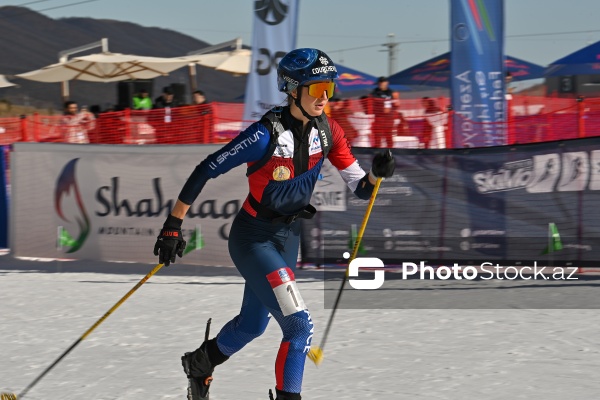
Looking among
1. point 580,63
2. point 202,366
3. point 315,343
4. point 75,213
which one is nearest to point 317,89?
point 202,366

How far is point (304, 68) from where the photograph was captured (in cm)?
504

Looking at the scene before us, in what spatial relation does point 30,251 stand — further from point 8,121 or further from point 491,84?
point 491,84

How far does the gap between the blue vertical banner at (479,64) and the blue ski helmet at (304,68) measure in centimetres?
714

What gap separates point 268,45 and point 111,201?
109 inches

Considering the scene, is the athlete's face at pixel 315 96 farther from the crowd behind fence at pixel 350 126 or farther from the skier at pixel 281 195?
the crowd behind fence at pixel 350 126

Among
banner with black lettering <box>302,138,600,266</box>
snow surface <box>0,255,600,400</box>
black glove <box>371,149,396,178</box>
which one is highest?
black glove <box>371,149,396,178</box>

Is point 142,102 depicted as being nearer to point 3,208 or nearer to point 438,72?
point 3,208

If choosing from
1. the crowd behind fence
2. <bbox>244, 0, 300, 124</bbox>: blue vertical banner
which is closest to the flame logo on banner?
the crowd behind fence

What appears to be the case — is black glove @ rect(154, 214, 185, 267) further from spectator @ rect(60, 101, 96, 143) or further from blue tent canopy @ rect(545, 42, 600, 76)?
blue tent canopy @ rect(545, 42, 600, 76)

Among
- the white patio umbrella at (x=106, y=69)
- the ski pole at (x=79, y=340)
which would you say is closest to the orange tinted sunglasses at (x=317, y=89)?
the ski pole at (x=79, y=340)

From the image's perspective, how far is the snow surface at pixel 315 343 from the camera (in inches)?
241

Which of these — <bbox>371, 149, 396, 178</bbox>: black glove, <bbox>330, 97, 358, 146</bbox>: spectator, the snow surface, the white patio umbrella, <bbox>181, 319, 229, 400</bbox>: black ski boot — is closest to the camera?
<bbox>371, 149, 396, 178</bbox>: black glove

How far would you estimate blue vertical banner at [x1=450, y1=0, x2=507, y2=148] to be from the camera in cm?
1217

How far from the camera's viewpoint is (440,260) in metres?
11.0
